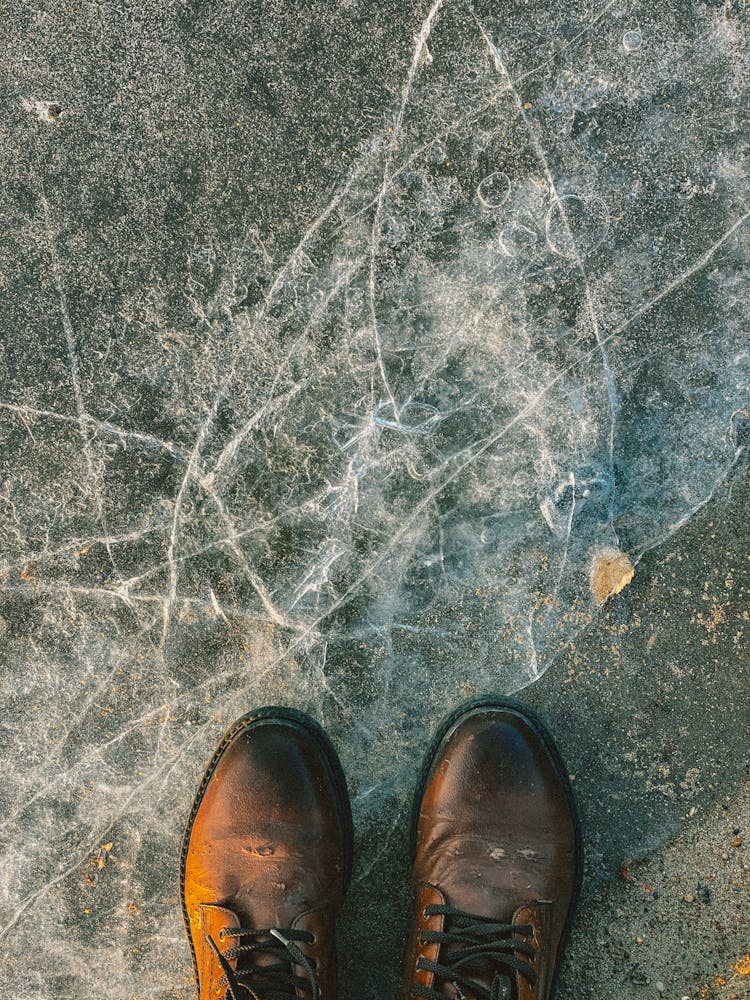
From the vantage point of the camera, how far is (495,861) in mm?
1966

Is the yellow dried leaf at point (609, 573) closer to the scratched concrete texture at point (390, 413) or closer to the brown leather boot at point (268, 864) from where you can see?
the scratched concrete texture at point (390, 413)

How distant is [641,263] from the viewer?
6.63ft

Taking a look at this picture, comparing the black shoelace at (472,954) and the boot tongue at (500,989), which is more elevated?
the black shoelace at (472,954)

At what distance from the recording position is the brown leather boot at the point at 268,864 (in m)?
1.94

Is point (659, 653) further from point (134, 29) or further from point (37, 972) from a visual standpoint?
point (134, 29)

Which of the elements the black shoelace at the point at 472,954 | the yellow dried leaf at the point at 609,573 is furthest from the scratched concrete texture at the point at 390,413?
the black shoelace at the point at 472,954

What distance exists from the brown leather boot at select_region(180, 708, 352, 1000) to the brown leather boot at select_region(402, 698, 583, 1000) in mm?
269

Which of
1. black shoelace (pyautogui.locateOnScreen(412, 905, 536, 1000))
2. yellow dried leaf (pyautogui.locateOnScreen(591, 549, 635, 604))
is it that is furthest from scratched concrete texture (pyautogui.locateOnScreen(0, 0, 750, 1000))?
black shoelace (pyautogui.locateOnScreen(412, 905, 536, 1000))

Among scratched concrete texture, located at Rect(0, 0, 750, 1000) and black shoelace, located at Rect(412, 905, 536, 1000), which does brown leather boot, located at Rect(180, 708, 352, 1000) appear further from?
black shoelace, located at Rect(412, 905, 536, 1000)

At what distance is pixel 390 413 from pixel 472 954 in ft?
4.98

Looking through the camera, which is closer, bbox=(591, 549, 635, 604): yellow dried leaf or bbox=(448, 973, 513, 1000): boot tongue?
bbox=(448, 973, 513, 1000): boot tongue

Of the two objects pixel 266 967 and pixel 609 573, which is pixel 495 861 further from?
pixel 609 573

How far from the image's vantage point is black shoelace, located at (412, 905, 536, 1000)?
6.25ft

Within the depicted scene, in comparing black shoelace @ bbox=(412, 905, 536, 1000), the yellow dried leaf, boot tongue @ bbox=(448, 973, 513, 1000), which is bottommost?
boot tongue @ bbox=(448, 973, 513, 1000)
